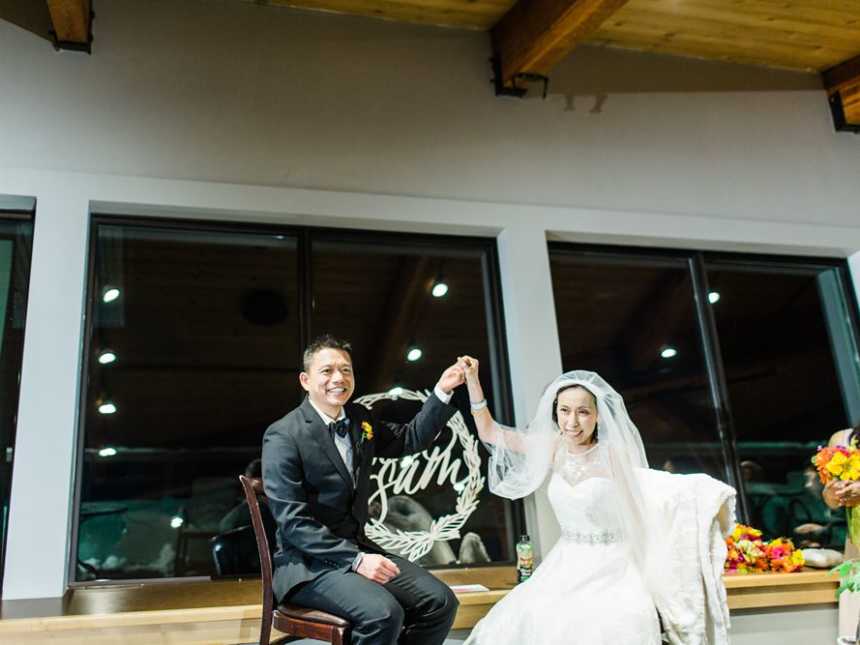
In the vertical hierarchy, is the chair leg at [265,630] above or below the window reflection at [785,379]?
below

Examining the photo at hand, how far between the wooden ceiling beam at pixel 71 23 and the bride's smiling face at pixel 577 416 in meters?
2.95

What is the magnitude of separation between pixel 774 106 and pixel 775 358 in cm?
170

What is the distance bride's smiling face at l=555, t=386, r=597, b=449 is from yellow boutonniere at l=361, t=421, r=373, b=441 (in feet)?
3.16

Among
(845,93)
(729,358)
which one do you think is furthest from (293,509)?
(845,93)

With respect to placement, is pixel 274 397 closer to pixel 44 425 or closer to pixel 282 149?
pixel 44 425

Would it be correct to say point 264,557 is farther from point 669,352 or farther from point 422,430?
point 669,352

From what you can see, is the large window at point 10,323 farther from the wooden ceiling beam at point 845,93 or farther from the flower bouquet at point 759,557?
the wooden ceiling beam at point 845,93

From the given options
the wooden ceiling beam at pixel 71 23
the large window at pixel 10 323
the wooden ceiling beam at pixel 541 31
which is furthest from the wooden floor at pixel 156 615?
the wooden ceiling beam at pixel 541 31

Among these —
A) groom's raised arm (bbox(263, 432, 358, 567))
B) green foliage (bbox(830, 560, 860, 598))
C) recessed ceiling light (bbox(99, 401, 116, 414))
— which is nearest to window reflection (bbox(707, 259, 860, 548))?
green foliage (bbox(830, 560, 860, 598))

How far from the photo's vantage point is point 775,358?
5.10 metres

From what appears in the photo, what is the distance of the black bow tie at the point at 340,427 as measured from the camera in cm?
305

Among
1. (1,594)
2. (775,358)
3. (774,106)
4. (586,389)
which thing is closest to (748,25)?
(774,106)

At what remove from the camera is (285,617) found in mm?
2807

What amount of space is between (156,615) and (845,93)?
17.2 feet
